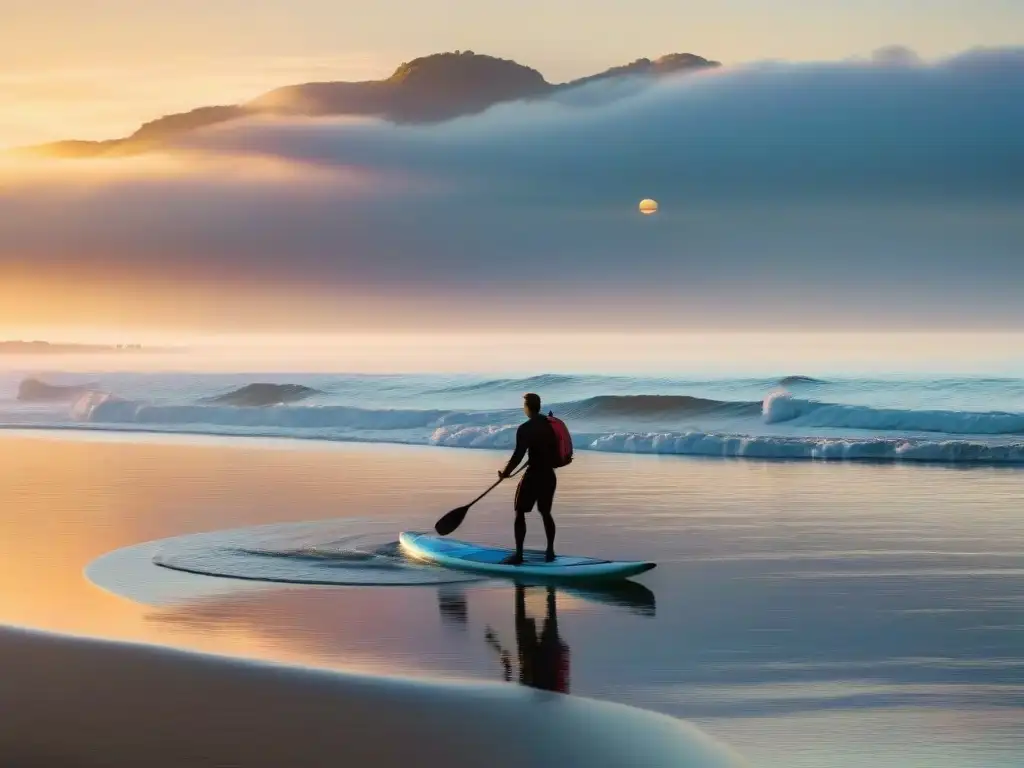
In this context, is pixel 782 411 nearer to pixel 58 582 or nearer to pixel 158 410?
pixel 158 410

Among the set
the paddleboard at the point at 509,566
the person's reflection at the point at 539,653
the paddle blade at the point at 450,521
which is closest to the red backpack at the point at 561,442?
the paddleboard at the point at 509,566

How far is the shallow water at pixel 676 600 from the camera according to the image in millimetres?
8133

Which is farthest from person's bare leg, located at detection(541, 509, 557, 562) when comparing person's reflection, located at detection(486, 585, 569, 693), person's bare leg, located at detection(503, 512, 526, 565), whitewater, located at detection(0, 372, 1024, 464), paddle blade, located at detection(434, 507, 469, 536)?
whitewater, located at detection(0, 372, 1024, 464)

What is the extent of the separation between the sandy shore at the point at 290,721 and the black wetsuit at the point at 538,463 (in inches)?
191

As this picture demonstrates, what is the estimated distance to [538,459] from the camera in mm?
13422

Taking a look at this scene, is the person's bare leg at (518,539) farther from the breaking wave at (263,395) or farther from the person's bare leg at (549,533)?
the breaking wave at (263,395)

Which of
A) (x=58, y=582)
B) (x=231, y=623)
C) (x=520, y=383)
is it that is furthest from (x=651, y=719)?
(x=520, y=383)

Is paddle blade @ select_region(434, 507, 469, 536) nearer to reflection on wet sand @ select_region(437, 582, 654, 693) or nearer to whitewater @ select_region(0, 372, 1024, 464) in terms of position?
reflection on wet sand @ select_region(437, 582, 654, 693)

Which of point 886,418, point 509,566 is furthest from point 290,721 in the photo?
point 886,418

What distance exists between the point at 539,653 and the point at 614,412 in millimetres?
35788

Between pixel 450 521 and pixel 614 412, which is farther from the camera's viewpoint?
pixel 614 412

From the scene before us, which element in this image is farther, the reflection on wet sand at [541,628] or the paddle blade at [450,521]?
the paddle blade at [450,521]

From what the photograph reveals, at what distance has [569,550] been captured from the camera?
580 inches

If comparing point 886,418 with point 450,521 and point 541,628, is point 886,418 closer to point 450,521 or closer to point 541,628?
point 450,521
